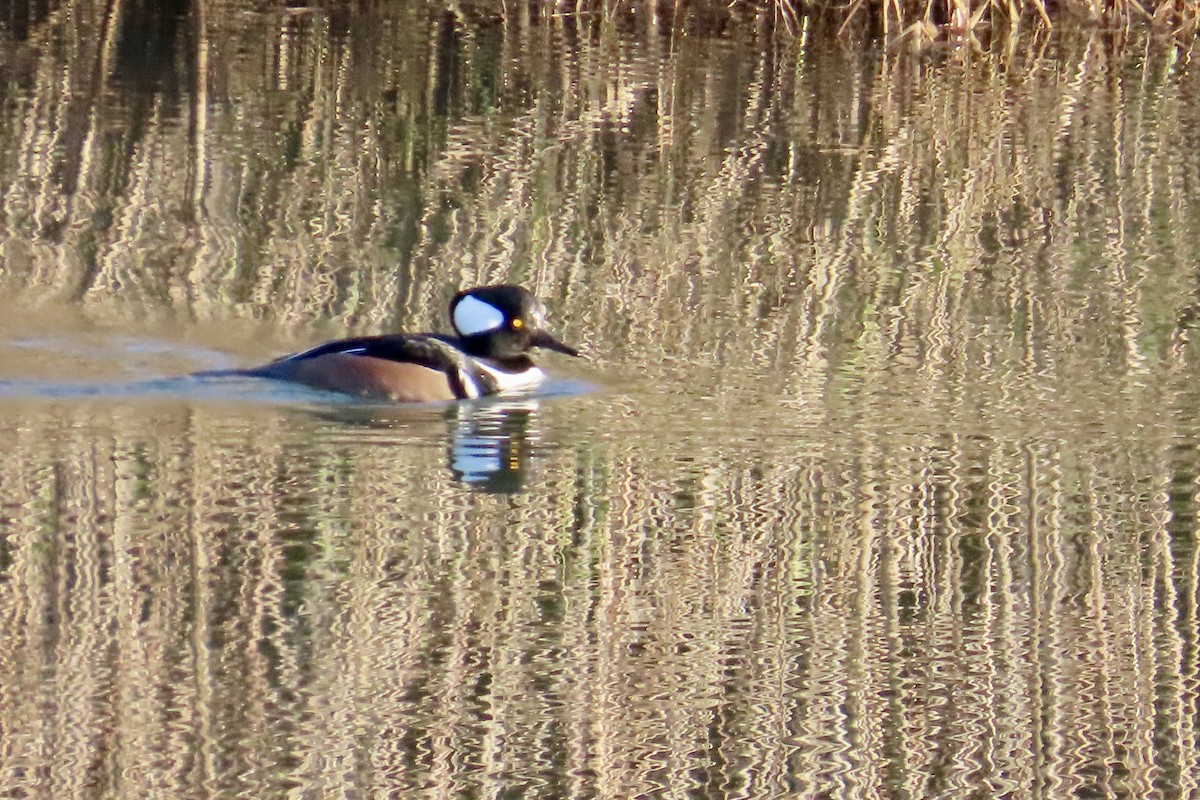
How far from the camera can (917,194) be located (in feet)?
→ 37.8

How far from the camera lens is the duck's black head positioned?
870cm

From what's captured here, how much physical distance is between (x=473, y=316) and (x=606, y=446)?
5.31 feet

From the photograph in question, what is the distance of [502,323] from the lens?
8.68m

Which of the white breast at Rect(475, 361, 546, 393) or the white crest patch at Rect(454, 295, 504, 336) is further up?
the white crest patch at Rect(454, 295, 504, 336)

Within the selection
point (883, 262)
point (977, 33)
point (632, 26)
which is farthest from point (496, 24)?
point (883, 262)

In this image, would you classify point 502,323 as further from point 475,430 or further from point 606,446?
point 606,446

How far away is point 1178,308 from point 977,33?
8107 mm

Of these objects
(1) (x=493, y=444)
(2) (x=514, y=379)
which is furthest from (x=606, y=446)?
(2) (x=514, y=379)

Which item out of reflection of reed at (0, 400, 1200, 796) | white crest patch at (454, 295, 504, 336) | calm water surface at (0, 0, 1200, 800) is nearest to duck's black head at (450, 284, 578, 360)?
white crest patch at (454, 295, 504, 336)

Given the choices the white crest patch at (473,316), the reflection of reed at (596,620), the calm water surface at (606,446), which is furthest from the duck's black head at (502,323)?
the reflection of reed at (596,620)

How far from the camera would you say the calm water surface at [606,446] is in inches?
197

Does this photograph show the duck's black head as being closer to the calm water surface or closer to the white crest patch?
the white crest patch

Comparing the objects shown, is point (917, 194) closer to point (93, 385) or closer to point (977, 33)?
point (93, 385)

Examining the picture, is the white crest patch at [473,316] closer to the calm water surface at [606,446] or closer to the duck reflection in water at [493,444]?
the calm water surface at [606,446]
